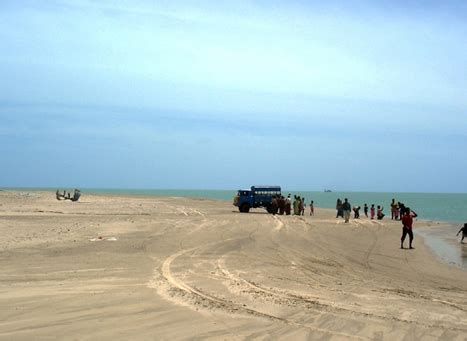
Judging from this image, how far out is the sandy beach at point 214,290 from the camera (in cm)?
738

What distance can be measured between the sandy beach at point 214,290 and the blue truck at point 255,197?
21143mm

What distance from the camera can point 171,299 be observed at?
9.20m

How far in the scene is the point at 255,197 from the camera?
43.4 metres

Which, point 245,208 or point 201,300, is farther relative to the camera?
point 245,208

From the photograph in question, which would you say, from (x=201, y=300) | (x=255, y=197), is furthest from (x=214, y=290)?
(x=255, y=197)

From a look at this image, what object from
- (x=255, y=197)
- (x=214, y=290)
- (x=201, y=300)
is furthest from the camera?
(x=255, y=197)

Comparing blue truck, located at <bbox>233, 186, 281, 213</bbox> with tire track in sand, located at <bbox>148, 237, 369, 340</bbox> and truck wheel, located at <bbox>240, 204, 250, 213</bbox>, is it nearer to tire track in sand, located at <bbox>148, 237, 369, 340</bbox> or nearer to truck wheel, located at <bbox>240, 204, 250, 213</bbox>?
truck wheel, located at <bbox>240, 204, 250, 213</bbox>

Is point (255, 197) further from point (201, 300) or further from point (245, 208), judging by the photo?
point (201, 300)

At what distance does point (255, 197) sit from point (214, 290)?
3322cm

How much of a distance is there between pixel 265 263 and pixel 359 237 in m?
14.1

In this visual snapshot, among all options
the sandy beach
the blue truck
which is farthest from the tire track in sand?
the blue truck

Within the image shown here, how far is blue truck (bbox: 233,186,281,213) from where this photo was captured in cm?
4319

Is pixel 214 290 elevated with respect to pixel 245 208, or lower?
lower

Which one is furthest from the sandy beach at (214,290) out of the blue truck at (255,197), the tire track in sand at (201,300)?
the blue truck at (255,197)
